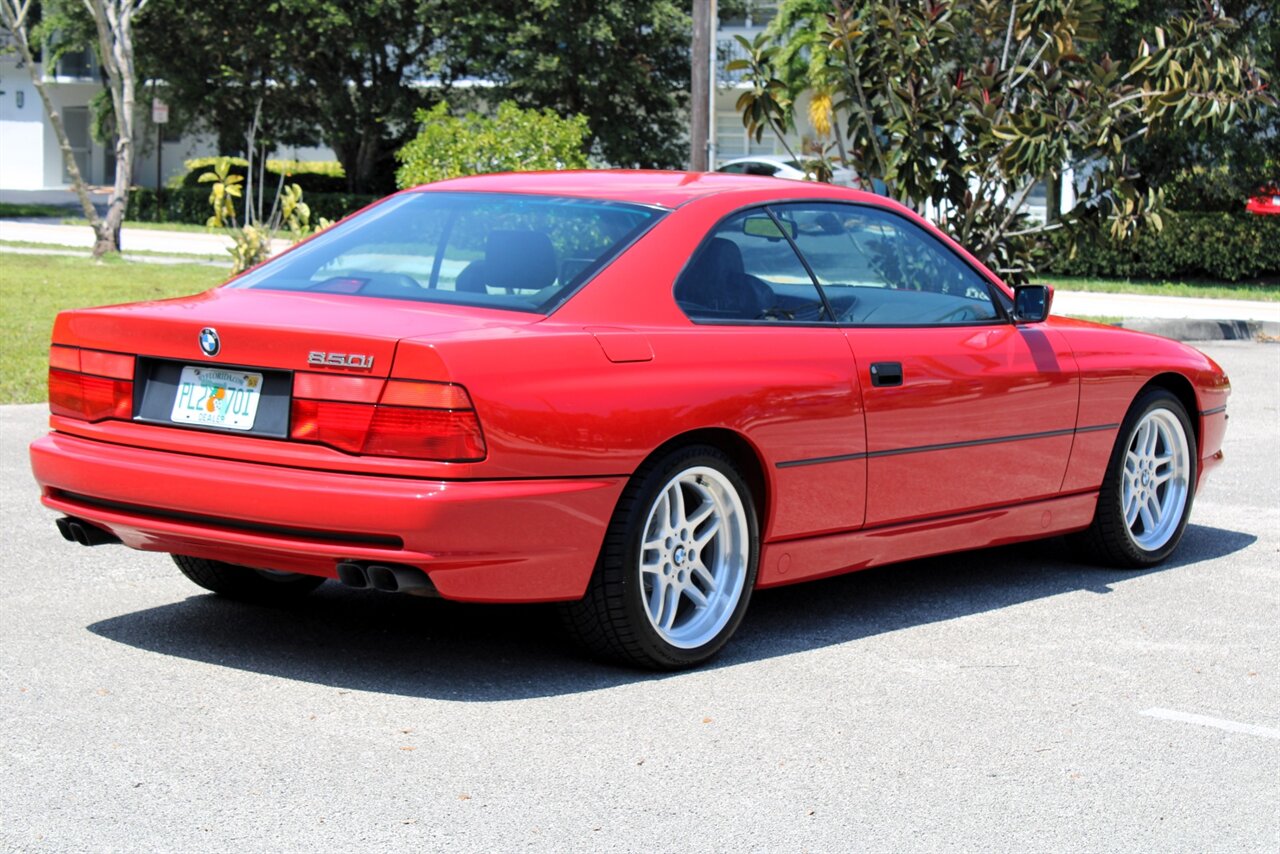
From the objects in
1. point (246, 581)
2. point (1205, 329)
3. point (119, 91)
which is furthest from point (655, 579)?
point (119, 91)

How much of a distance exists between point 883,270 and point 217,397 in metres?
2.41

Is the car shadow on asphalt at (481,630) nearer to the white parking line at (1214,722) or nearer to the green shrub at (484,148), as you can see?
the white parking line at (1214,722)

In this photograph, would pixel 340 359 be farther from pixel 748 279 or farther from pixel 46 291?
pixel 46 291

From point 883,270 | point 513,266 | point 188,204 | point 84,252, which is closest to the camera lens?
point 513,266

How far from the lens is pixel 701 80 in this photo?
68.8ft

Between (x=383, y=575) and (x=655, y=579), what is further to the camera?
(x=655, y=579)

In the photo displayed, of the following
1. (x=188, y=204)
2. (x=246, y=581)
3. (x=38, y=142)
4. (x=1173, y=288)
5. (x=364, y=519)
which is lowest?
(x=1173, y=288)

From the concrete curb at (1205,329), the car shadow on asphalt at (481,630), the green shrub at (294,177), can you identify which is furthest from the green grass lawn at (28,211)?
the car shadow on asphalt at (481,630)

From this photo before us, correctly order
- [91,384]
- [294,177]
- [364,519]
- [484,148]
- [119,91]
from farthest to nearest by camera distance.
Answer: [294,177]
[119,91]
[484,148]
[91,384]
[364,519]

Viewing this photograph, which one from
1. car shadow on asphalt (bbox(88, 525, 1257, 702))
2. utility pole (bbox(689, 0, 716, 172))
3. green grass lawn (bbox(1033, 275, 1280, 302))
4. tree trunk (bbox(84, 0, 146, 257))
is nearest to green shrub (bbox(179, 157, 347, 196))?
tree trunk (bbox(84, 0, 146, 257))

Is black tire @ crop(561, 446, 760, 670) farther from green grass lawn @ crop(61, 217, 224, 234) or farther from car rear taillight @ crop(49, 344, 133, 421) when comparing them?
green grass lawn @ crop(61, 217, 224, 234)

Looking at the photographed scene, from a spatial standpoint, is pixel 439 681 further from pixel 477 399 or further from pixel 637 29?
pixel 637 29

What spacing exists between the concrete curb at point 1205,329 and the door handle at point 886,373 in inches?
518

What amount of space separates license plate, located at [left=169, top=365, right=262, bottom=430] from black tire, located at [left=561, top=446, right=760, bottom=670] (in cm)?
106
